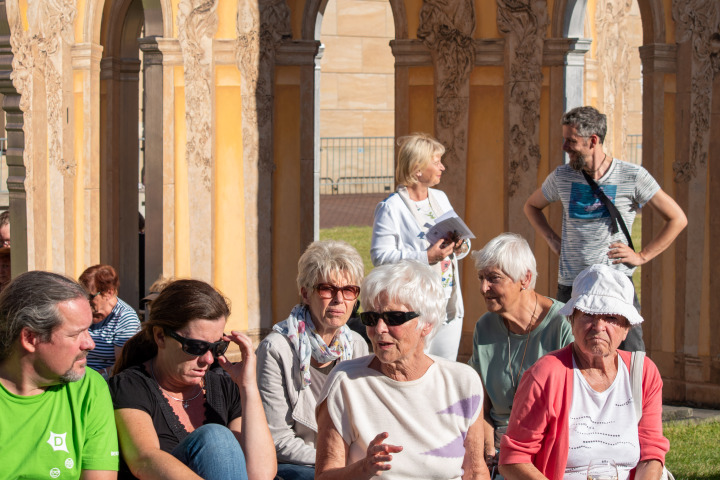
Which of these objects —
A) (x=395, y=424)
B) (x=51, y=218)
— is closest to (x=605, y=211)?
(x=395, y=424)

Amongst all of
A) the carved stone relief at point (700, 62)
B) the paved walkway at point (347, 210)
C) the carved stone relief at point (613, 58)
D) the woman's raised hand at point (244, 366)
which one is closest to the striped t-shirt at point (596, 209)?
the woman's raised hand at point (244, 366)

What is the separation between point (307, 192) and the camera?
400 inches

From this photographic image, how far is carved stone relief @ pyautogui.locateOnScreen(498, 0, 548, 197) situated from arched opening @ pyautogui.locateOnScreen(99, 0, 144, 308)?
4.82 metres

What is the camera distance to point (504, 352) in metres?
4.62

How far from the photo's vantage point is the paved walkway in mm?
21312

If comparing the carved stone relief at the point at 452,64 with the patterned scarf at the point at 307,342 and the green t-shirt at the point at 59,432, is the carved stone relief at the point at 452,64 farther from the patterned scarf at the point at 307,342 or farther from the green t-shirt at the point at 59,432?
the green t-shirt at the point at 59,432

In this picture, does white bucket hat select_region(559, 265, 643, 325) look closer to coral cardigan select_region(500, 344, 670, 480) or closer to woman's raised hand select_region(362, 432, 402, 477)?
coral cardigan select_region(500, 344, 670, 480)

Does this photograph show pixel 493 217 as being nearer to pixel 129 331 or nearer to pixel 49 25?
pixel 129 331

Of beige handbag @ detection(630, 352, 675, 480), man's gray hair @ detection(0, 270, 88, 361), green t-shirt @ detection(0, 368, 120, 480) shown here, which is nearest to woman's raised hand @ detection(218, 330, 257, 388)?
green t-shirt @ detection(0, 368, 120, 480)

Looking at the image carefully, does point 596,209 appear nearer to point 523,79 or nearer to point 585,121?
point 585,121

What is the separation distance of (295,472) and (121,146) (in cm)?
866

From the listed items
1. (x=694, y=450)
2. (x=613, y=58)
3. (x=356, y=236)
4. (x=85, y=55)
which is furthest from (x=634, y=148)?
(x=694, y=450)

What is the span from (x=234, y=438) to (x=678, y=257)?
5304mm

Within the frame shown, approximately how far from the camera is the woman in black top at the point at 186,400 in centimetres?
379
